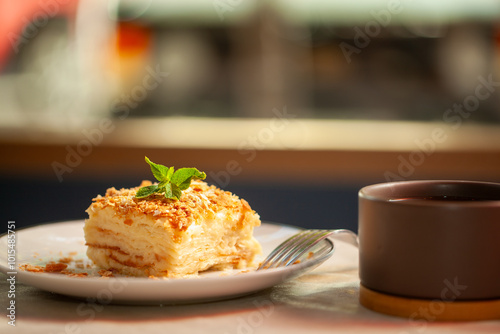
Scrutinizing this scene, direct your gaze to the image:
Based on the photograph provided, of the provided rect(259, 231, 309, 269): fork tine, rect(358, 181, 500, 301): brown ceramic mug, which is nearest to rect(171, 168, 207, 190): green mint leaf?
rect(259, 231, 309, 269): fork tine

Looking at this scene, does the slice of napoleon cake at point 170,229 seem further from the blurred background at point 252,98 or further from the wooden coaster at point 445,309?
the blurred background at point 252,98

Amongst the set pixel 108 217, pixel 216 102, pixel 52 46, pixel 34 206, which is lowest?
pixel 34 206

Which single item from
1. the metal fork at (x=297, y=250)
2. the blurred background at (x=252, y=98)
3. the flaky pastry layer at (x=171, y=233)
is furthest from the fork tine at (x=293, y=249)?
the blurred background at (x=252, y=98)

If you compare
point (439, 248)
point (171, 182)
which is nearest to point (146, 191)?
point (171, 182)

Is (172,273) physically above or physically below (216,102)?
below

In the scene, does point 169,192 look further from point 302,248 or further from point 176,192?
point 302,248

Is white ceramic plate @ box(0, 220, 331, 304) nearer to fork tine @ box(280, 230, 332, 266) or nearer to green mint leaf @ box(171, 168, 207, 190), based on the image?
fork tine @ box(280, 230, 332, 266)

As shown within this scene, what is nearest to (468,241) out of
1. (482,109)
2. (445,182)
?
(445,182)

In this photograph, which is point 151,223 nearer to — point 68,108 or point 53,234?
point 53,234
